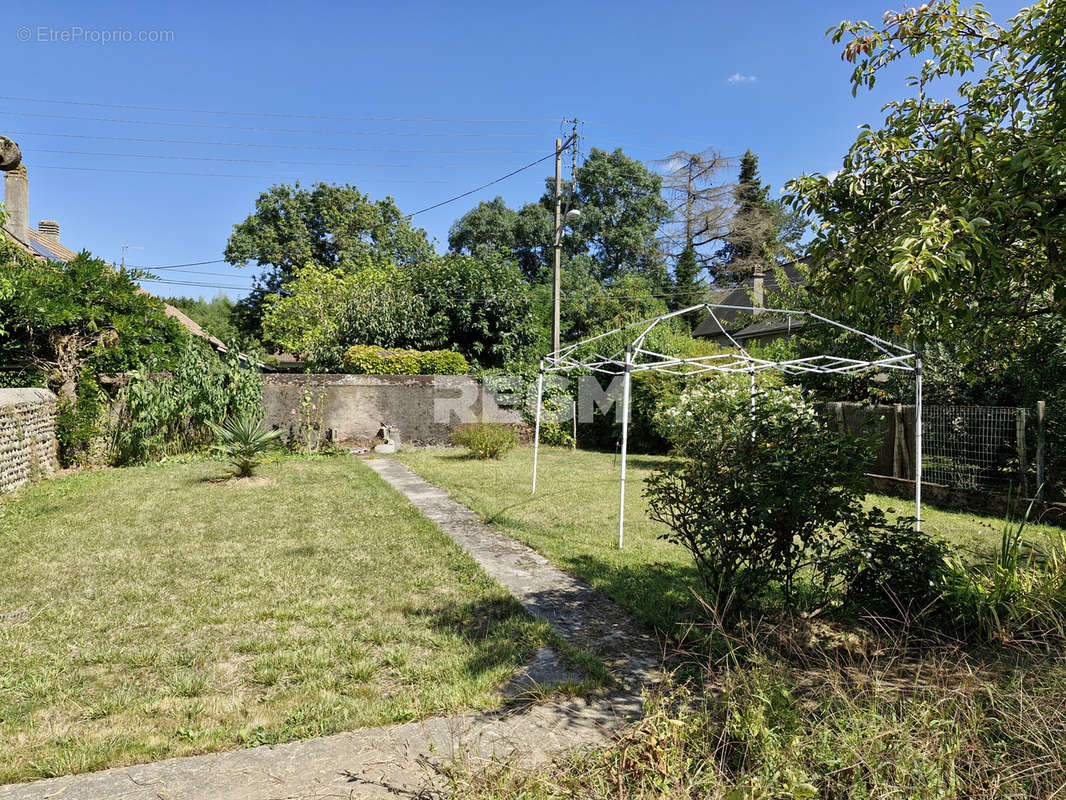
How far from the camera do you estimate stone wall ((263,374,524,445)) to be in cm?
1261

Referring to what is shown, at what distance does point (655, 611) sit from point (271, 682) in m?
2.37

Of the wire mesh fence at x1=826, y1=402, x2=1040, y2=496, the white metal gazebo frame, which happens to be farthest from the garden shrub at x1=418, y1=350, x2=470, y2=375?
the wire mesh fence at x1=826, y1=402, x2=1040, y2=496

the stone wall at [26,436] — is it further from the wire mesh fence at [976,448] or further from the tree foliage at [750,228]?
the tree foliage at [750,228]

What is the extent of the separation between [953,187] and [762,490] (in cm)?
176

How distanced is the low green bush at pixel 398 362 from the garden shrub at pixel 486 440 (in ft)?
8.42

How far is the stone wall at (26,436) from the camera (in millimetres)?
7586

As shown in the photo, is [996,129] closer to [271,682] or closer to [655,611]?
[655,611]

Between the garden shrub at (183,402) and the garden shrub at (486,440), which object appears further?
the garden shrub at (486,440)

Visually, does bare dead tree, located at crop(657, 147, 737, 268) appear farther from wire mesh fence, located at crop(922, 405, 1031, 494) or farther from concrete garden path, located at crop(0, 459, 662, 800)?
concrete garden path, located at crop(0, 459, 662, 800)

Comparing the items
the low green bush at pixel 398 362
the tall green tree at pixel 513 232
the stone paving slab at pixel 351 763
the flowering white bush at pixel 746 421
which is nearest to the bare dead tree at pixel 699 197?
the tall green tree at pixel 513 232

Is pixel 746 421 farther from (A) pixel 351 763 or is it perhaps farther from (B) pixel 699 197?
(B) pixel 699 197

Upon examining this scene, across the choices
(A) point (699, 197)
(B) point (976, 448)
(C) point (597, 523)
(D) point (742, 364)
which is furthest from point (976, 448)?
(A) point (699, 197)

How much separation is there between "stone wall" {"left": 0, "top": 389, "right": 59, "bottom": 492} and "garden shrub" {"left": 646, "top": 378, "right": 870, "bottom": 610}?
8479mm

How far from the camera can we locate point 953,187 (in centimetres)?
288
